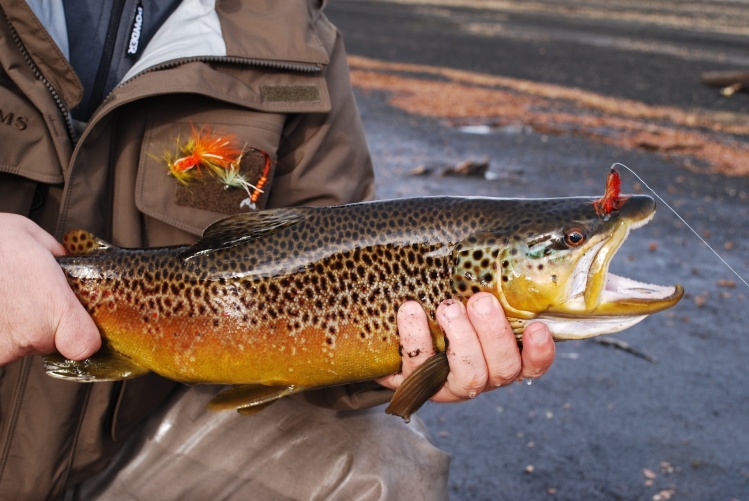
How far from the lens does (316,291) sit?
2342 millimetres

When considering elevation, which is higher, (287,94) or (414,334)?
(287,94)

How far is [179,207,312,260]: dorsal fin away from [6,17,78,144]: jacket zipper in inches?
23.5

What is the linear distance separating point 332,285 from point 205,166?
693 millimetres

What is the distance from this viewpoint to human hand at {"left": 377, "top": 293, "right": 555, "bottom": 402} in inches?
87.5

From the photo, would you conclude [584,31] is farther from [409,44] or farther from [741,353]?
[741,353]

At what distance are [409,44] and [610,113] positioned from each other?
10.9 meters

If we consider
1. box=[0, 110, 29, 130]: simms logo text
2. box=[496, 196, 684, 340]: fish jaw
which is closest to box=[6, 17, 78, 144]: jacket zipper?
box=[0, 110, 29, 130]: simms logo text

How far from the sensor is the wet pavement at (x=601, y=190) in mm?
4023

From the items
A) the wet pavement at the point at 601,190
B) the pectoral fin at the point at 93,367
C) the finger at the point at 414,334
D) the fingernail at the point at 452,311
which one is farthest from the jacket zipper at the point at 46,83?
the wet pavement at the point at 601,190

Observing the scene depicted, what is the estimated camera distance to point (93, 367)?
2.37m

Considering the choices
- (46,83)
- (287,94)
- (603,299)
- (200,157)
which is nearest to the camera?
(603,299)

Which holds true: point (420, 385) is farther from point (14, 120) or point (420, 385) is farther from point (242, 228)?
point (14, 120)

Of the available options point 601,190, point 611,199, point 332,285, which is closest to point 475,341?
point 332,285

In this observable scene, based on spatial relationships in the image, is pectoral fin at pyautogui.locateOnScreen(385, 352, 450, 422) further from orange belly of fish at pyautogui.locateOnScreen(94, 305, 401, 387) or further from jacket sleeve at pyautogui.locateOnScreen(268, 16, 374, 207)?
jacket sleeve at pyautogui.locateOnScreen(268, 16, 374, 207)
